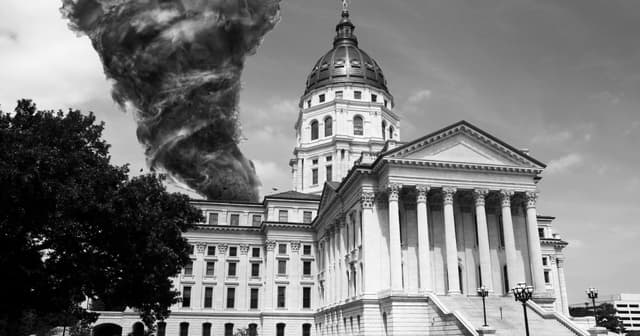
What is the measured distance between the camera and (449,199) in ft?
147

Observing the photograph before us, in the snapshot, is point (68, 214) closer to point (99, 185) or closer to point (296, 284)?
point (99, 185)

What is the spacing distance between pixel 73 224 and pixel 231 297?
131 feet

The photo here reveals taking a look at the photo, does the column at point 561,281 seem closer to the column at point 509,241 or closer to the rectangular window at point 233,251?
the column at point 509,241

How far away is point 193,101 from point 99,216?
5547 cm

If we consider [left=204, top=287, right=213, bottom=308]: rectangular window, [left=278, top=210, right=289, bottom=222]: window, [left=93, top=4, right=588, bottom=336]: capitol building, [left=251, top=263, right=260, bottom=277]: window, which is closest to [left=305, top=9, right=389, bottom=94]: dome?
[left=93, top=4, right=588, bottom=336]: capitol building

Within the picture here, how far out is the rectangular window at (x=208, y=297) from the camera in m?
64.6

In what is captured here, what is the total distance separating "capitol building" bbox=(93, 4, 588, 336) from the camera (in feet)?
138

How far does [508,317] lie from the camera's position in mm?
38406

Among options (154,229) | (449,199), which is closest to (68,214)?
(154,229)

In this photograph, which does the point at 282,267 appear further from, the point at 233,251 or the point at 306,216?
the point at 306,216

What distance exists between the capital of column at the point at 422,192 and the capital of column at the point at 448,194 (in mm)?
1548

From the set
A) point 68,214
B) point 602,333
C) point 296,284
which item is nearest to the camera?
point 68,214

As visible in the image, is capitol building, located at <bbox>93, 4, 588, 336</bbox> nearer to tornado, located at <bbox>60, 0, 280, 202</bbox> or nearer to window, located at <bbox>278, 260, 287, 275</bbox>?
window, located at <bbox>278, 260, 287, 275</bbox>

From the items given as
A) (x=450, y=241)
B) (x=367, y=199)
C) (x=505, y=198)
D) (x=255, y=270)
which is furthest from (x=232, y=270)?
(x=505, y=198)
